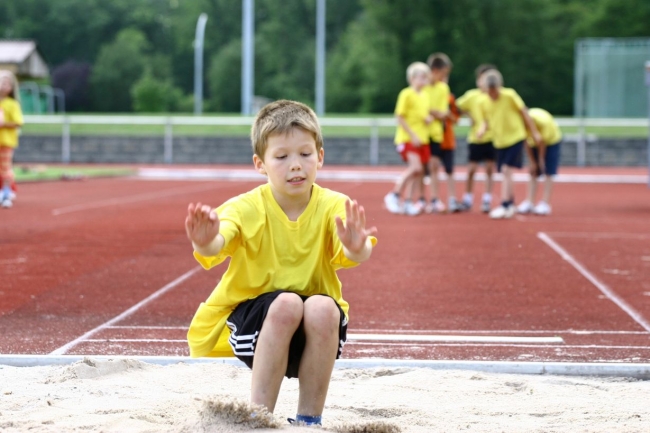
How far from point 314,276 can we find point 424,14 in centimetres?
5643

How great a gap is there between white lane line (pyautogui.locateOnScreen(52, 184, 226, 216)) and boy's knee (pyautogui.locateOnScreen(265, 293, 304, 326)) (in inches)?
435

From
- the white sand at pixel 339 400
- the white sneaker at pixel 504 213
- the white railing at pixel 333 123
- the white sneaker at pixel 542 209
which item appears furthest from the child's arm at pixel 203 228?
the white railing at pixel 333 123

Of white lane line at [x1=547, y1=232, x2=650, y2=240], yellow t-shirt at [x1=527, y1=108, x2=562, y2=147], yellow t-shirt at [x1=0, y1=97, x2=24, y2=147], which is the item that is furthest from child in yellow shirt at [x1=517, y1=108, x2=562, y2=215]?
yellow t-shirt at [x1=0, y1=97, x2=24, y2=147]

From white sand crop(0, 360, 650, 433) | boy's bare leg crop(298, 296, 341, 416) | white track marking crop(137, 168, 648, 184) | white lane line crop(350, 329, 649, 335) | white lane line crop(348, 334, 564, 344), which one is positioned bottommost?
white track marking crop(137, 168, 648, 184)

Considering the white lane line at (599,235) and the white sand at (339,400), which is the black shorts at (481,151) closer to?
the white lane line at (599,235)

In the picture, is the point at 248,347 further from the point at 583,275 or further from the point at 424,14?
the point at 424,14

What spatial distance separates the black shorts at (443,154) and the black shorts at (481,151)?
336 millimetres

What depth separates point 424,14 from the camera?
2320 inches

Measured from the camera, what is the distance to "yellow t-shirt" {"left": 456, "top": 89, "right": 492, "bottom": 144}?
14641 millimetres

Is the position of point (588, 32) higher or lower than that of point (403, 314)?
higher

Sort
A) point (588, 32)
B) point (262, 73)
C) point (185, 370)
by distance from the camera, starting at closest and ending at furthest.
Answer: point (185, 370) < point (588, 32) < point (262, 73)

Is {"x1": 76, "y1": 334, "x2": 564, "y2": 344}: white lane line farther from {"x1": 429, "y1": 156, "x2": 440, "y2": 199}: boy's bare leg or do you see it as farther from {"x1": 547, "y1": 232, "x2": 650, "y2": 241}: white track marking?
{"x1": 429, "y1": 156, "x2": 440, "y2": 199}: boy's bare leg

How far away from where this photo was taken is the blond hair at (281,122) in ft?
12.9

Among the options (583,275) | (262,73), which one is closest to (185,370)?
Answer: (583,275)
